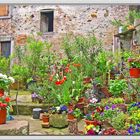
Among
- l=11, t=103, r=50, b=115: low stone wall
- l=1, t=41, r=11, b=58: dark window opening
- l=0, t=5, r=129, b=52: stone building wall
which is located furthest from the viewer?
l=1, t=41, r=11, b=58: dark window opening

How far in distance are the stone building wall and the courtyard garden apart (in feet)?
1.10

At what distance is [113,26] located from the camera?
8.02 meters

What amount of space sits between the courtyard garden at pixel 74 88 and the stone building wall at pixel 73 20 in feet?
1.10

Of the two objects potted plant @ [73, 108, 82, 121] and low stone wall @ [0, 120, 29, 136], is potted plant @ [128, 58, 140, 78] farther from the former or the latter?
low stone wall @ [0, 120, 29, 136]

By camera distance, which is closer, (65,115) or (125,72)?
(65,115)

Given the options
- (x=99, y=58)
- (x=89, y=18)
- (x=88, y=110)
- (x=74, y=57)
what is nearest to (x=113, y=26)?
(x=89, y=18)

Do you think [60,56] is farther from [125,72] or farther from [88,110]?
[88,110]

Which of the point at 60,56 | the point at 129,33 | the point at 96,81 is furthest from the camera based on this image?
the point at 60,56

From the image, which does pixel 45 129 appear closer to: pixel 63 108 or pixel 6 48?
pixel 63 108

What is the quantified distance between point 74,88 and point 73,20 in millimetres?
2939

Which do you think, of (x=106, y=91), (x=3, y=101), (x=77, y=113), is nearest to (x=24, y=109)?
(x=77, y=113)

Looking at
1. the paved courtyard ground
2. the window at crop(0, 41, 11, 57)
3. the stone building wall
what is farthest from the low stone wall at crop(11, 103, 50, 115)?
the window at crop(0, 41, 11, 57)

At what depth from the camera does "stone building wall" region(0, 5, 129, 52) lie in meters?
8.04

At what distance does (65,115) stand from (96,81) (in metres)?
1.18
